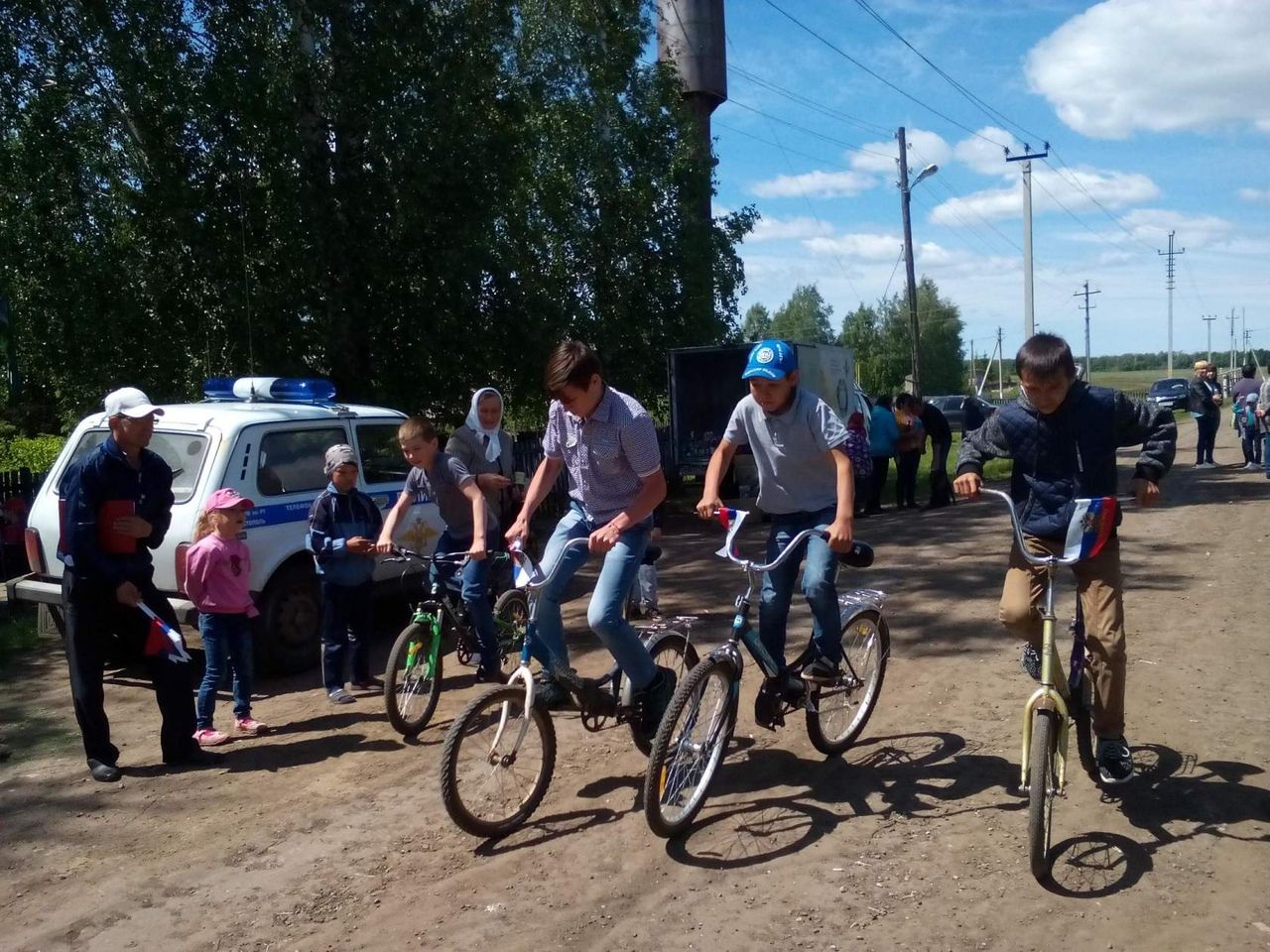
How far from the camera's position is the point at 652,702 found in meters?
5.03

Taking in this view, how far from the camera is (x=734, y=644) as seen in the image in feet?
16.0

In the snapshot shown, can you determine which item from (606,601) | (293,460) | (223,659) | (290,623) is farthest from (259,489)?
(606,601)

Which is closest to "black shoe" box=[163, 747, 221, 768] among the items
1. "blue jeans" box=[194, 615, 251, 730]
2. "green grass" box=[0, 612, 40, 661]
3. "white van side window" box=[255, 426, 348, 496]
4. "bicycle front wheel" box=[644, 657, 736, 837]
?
"blue jeans" box=[194, 615, 251, 730]

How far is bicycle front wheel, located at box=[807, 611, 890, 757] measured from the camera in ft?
17.6

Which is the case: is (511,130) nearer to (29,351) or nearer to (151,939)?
(29,351)

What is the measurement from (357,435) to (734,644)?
4.75m

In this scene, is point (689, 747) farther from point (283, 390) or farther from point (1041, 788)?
point (283, 390)

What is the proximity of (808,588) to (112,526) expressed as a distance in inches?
132

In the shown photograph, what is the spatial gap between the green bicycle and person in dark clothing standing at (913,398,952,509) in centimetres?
1103

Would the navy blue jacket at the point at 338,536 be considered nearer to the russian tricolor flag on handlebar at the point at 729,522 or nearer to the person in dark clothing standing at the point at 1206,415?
the russian tricolor flag on handlebar at the point at 729,522

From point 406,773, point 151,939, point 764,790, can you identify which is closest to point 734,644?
point 764,790

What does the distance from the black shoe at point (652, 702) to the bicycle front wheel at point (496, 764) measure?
1.29ft

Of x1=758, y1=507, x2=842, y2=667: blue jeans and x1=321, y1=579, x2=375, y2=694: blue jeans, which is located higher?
x1=758, y1=507, x2=842, y2=667: blue jeans

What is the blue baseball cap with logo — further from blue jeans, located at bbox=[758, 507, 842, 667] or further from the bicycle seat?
the bicycle seat
